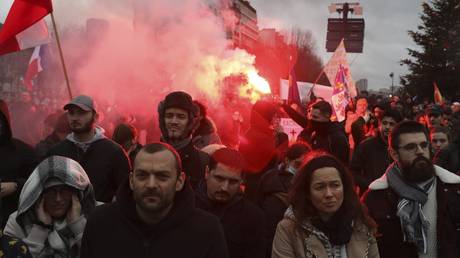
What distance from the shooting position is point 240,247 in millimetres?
3795

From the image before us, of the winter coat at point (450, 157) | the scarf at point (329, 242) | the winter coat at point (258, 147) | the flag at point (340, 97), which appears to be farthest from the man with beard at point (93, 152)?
the flag at point (340, 97)

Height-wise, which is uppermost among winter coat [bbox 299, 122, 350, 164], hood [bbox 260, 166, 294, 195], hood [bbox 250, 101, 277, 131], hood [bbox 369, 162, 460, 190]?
hood [bbox 250, 101, 277, 131]

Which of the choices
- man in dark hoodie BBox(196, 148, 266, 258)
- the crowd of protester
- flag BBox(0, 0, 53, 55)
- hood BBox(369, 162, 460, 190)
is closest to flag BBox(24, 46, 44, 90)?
flag BBox(0, 0, 53, 55)

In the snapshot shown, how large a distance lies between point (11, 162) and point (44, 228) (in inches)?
57.6

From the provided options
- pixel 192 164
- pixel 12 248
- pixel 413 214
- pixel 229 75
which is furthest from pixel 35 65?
pixel 413 214

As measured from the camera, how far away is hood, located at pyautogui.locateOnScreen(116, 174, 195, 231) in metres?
2.76

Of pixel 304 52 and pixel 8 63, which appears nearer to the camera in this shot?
pixel 8 63

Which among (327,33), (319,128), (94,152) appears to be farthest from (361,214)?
(327,33)

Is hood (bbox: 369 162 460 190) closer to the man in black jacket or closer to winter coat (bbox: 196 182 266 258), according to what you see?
winter coat (bbox: 196 182 266 258)

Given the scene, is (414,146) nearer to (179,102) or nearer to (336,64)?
(179,102)

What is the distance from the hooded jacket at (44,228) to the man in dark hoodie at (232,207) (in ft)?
3.21

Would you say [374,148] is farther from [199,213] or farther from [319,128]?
[199,213]

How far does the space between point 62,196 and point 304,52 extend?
264 feet

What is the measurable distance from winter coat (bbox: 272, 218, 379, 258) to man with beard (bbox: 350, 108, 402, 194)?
2.67 m
